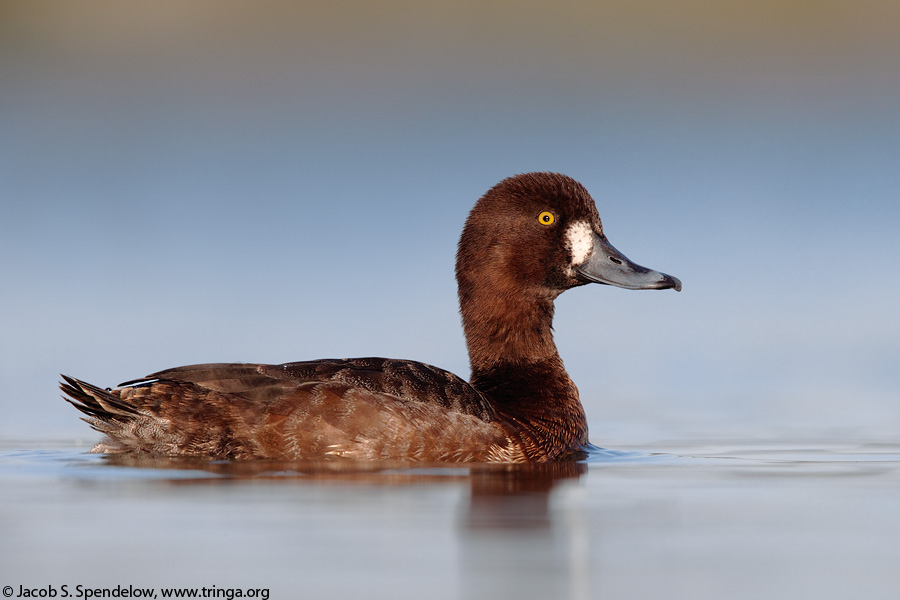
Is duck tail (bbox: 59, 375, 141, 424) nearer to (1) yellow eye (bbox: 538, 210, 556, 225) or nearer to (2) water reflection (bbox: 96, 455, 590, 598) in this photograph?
(2) water reflection (bbox: 96, 455, 590, 598)

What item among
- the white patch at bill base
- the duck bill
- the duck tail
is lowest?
the duck tail

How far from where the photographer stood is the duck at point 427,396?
5590 millimetres

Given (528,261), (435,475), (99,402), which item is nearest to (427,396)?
(435,475)

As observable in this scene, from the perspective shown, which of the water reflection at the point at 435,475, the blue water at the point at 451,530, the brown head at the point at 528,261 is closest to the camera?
the blue water at the point at 451,530

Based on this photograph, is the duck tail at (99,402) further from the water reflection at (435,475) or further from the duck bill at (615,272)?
the duck bill at (615,272)

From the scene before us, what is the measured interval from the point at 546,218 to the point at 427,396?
139 cm

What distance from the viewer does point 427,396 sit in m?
5.77

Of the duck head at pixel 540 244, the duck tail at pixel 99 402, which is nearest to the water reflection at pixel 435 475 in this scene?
the duck tail at pixel 99 402

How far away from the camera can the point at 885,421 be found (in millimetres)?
7676

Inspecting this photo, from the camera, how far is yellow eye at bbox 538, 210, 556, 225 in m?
6.61

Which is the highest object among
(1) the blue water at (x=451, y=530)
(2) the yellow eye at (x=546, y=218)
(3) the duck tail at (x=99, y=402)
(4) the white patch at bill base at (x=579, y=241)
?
(2) the yellow eye at (x=546, y=218)

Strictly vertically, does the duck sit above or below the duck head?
below

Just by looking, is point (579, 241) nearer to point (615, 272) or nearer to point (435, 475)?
point (615, 272)

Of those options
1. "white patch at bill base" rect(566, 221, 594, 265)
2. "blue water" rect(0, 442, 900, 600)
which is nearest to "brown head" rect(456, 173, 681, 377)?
"white patch at bill base" rect(566, 221, 594, 265)
